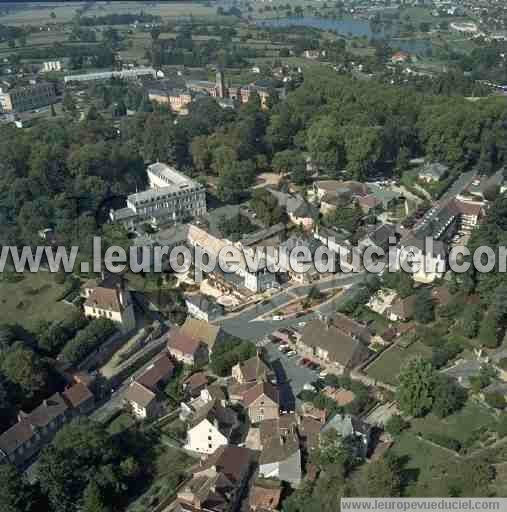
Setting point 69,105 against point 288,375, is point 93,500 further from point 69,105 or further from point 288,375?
point 69,105

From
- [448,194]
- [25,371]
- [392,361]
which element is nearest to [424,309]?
[392,361]

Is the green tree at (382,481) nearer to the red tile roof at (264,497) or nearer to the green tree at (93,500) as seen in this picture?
the red tile roof at (264,497)

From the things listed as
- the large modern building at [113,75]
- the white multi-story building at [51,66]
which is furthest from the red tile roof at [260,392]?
the white multi-story building at [51,66]

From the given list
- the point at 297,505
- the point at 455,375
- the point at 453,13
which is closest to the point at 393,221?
the point at 455,375

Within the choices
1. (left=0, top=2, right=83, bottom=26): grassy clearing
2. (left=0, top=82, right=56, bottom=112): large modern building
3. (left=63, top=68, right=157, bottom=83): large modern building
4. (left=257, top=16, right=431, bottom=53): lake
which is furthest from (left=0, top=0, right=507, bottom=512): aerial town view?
(left=0, top=2, right=83, bottom=26): grassy clearing

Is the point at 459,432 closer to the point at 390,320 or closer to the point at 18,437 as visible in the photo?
the point at 390,320

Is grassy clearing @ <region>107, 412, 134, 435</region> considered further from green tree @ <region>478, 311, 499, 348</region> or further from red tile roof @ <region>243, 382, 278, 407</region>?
green tree @ <region>478, 311, 499, 348</region>
